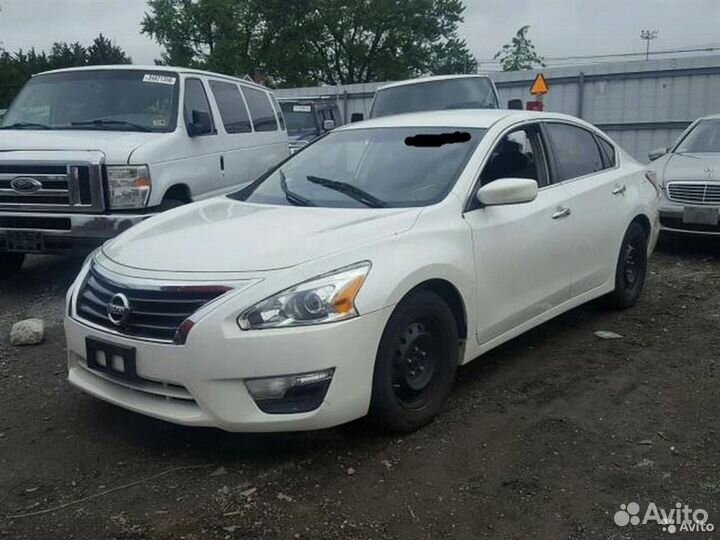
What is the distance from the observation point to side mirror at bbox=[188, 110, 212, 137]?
22.8 feet

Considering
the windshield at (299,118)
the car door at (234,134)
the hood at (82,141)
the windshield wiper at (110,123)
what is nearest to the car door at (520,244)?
the hood at (82,141)

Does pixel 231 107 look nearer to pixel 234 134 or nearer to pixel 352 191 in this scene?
pixel 234 134

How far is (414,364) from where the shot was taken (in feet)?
12.2

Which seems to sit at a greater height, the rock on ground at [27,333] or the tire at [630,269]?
the tire at [630,269]

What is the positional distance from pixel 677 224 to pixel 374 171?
5.09 m

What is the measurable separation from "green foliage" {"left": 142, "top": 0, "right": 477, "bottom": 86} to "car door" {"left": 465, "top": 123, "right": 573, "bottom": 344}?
43245 mm

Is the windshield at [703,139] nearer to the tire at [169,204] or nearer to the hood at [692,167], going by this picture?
the hood at [692,167]

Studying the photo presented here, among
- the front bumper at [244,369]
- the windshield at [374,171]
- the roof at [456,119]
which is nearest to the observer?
the front bumper at [244,369]

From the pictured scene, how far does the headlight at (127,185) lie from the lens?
6.03 metres

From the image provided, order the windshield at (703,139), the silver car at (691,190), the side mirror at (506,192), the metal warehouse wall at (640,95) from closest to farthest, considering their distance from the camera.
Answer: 1. the side mirror at (506,192)
2. the silver car at (691,190)
3. the windshield at (703,139)
4. the metal warehouse wall at (640,95)

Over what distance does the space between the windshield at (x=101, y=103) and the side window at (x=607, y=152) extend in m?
3.72

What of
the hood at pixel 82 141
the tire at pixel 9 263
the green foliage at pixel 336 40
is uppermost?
the green foliage at pixel 336 40

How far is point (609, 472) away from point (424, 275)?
1.24 metres

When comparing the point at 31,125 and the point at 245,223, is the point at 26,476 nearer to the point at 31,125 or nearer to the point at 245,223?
the point at 245,223
